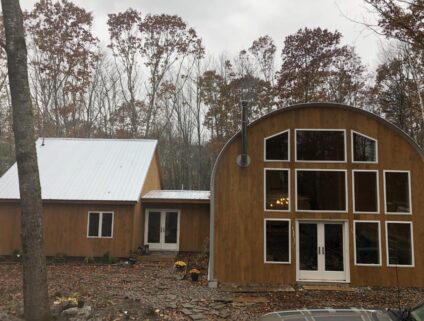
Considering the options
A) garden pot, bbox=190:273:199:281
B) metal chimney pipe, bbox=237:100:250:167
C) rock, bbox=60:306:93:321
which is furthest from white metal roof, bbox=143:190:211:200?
rock, bbox=60:306:93:321

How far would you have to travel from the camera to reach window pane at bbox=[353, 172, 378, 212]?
11781 millimetres

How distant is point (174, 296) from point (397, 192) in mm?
7685

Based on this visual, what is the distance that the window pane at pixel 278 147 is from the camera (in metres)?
12.2

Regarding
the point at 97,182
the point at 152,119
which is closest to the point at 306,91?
the point at 152,119

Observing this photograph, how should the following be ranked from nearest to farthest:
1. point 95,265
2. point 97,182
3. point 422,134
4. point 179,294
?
1. point 179,294
2. point 95,265
3. point 97,182
4. point 422,134

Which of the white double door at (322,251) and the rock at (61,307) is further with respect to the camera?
the white double door at (322,251)

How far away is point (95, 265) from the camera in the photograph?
48.9ft

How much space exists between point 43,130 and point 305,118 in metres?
21.9

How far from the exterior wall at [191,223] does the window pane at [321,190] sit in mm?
6401

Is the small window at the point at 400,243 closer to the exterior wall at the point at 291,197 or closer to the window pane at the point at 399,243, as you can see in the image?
the window pane at the point at 399,243

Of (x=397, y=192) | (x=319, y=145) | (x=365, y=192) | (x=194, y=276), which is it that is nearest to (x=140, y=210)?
(x=194, y=276)

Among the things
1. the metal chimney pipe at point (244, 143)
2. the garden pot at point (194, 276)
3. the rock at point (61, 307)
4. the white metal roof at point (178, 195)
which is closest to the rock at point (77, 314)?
the rock at point (61, 307)

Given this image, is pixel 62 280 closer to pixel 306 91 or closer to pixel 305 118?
pixel 305 118

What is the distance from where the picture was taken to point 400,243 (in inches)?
452
